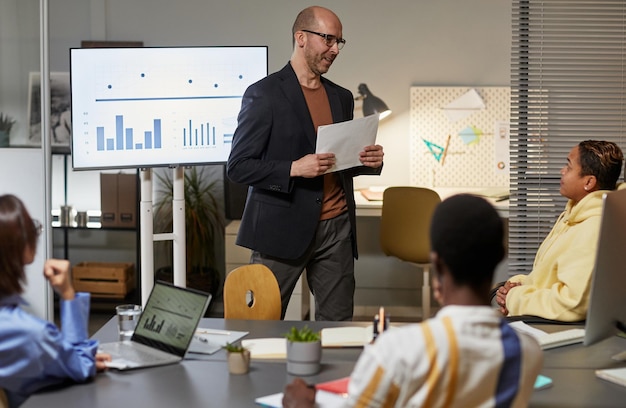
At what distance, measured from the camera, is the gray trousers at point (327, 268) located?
358 centimetres

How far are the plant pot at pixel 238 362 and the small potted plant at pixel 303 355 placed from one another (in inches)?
4.1

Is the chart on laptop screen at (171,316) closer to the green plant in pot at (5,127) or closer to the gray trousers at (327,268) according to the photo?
the gray trousers at (327,268)

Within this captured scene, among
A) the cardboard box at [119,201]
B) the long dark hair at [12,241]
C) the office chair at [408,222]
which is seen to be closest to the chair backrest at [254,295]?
the long dark hair at [12,241]

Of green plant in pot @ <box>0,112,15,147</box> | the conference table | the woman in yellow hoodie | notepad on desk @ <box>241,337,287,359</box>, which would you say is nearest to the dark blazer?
the woman in yellow hoodie

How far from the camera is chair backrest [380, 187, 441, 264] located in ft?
17.0

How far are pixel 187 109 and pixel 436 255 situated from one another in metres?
2.61

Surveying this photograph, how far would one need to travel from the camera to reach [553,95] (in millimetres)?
4367

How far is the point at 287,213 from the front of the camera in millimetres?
3561

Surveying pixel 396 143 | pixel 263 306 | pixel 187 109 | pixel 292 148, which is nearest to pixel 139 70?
pixel 187 109

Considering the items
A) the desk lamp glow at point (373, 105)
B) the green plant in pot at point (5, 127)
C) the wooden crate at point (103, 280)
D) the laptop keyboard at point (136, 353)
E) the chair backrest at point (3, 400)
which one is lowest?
the wooden crate at point (103, 280)

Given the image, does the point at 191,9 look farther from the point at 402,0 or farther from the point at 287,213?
the point at 287,213

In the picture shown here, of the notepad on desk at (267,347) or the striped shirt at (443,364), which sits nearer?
the striped shirt at (443,364)

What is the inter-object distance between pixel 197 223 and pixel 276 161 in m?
2.39

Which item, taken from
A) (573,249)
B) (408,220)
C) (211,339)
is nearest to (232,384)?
(211,339)
